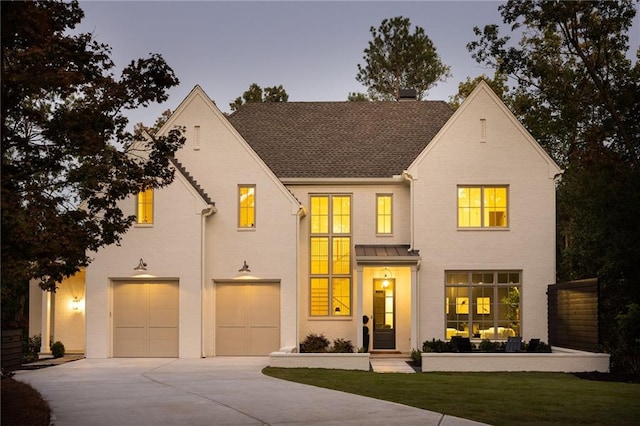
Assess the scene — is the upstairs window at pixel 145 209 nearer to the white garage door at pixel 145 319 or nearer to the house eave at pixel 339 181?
the white garage door at pixel 145 319

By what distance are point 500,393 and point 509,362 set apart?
242 inches

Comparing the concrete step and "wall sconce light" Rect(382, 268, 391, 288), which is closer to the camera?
the concrete step

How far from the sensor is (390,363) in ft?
85.5

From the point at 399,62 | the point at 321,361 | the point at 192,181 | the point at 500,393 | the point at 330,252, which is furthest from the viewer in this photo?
the point at 399,62

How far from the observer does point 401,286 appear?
98.0 feet

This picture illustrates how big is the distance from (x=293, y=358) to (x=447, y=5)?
38.4 ft

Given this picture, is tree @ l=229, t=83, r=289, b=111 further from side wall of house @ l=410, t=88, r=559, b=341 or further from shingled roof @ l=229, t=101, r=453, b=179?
side wall of house @ l=410, t=88, r=559, b=341

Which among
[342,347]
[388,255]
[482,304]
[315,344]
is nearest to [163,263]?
[315,344]

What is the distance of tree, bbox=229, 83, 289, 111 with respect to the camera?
54.1 m

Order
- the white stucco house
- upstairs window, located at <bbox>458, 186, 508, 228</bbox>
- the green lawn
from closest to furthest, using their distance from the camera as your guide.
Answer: the green lawn, the white stucco house, upstairs window, located at <bbox>458, 186, 508, 228</bbox>

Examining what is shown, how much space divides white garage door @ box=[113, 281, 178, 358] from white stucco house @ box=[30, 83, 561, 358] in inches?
1.5

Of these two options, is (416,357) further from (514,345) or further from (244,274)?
(244,274)

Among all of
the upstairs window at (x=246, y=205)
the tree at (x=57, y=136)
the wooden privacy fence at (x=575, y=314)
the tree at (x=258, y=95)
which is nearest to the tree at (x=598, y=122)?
the wooden privacy fence at (x=575, y=314)

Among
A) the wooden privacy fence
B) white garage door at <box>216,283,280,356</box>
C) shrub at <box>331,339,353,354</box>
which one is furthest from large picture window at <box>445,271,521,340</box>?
white garage door at <box>216,283,280,356</box>
